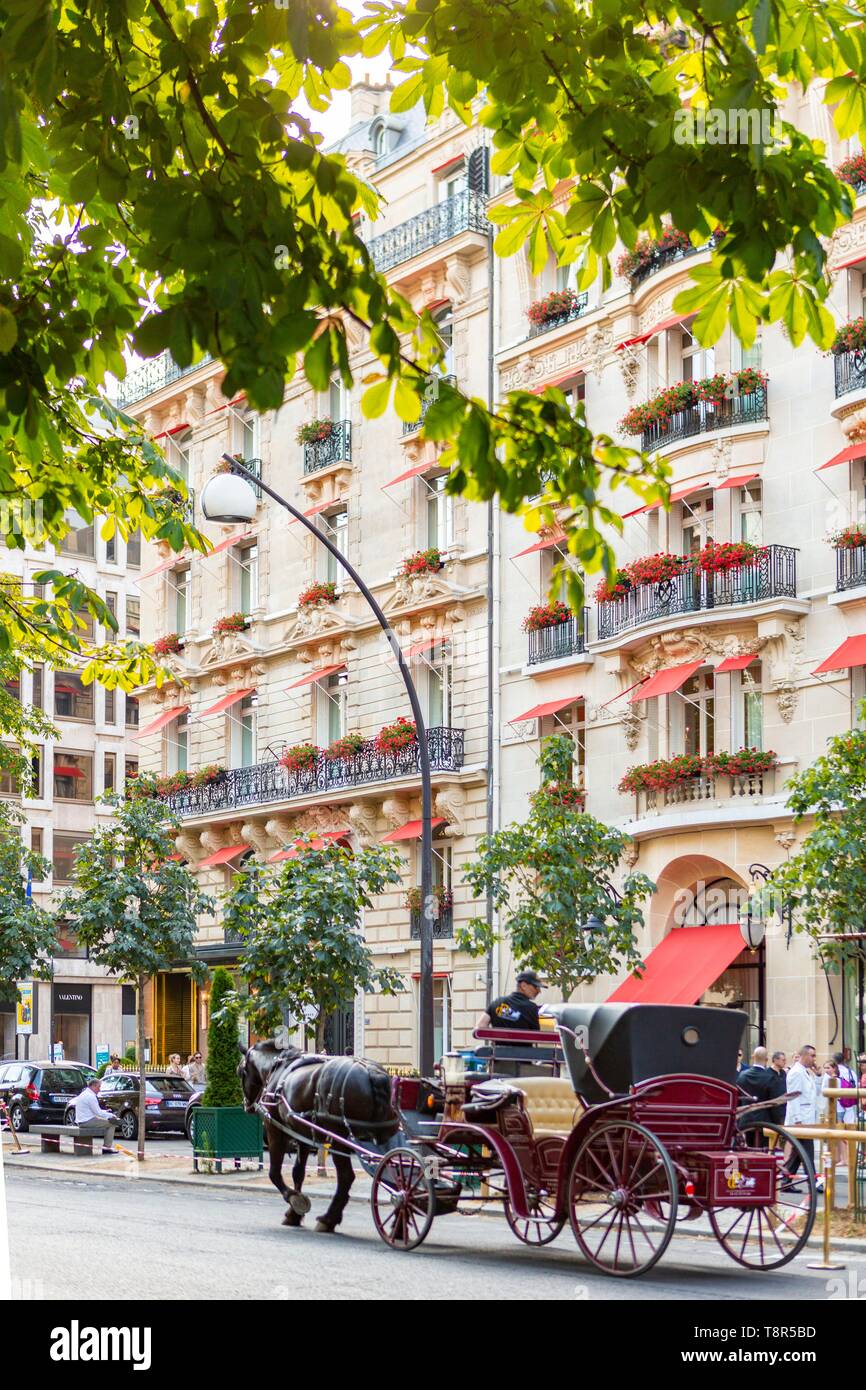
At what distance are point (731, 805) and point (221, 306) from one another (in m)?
25.9

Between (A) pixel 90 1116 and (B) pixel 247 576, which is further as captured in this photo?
(B) pixel 247 576

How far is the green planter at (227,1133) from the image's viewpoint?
27.0m

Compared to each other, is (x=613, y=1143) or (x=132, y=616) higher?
(x=132, y=616)

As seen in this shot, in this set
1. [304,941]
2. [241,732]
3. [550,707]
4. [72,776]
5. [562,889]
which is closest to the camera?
[562,889]

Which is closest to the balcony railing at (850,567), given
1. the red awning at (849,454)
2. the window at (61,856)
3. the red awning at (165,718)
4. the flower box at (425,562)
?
the red awning at (849,454)

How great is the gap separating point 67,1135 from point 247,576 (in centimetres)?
1665

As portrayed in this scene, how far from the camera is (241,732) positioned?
45.9 m

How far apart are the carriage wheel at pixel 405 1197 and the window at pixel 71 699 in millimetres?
57053

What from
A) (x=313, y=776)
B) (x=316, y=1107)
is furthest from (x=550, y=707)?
(x=316, y=1107)

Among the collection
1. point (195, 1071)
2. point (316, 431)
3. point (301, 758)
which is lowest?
point (195, 1071)

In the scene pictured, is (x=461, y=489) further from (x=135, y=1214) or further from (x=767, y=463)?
(x=767, y=463)

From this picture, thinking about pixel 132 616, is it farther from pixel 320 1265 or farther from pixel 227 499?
pixel 320 1265

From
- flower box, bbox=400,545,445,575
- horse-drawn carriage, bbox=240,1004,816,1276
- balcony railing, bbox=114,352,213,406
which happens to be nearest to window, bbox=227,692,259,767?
flower box, bbox=400,545,445,575
